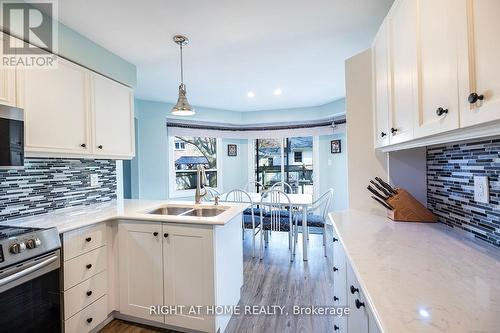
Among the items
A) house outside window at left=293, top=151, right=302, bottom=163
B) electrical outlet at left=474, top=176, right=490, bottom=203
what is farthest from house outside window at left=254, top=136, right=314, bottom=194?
electrical outlet at left=474, top=176, right=490, bottom=203

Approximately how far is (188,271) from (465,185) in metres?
1.73

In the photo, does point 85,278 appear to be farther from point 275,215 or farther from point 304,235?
point 304,235

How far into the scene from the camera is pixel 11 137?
1.34 meters

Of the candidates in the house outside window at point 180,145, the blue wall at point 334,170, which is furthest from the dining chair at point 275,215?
the house outside window at point 180,145

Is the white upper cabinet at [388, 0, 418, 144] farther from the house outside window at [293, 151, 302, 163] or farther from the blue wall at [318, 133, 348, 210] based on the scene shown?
the house outside window at [293, 151, 302, 163]

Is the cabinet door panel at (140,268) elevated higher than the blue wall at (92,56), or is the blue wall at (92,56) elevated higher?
the blue wall at (92,56)

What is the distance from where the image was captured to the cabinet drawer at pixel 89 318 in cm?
153

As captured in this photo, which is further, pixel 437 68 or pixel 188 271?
pixel 188 271

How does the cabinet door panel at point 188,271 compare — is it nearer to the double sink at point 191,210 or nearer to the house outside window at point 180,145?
the double sink at point 191,210

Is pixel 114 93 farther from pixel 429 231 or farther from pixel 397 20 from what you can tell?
pixel 429 231

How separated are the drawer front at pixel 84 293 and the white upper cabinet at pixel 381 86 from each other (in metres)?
2.24

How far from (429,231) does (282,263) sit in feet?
6.47

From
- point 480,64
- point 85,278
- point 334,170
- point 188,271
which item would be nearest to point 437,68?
point 480,64

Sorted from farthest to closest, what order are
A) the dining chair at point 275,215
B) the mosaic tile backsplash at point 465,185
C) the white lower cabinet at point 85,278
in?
the dining chair at point 275,215
the white lower cabinet at point 85,278
the mosaic tile backsplash at point 465,185
